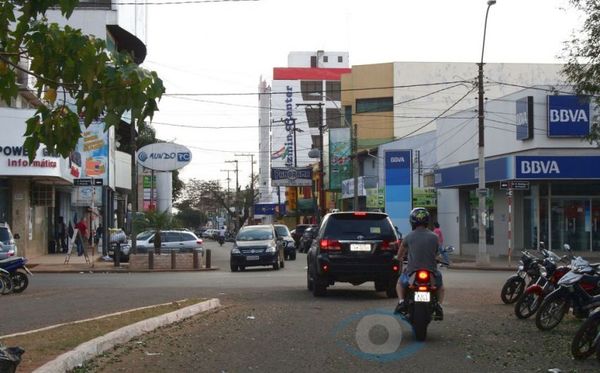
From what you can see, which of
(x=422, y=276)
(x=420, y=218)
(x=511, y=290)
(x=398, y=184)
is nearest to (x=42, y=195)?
Result: (x=398, y=184)

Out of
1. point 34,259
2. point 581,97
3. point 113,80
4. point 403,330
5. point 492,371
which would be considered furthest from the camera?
point 34,259

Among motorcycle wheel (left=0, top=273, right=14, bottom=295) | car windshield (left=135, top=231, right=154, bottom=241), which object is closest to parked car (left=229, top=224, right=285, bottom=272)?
car windshield (left=135, top=231, right=154, bottom=241)

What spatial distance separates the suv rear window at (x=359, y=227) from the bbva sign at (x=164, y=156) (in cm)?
2454

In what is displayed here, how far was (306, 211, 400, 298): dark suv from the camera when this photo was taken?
16031 mm

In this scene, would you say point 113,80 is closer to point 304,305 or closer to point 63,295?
point 304,305

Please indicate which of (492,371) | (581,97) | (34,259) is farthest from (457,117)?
(492,371)

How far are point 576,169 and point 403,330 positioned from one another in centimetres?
2356

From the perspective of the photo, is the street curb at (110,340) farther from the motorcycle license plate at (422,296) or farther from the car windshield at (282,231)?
the car windshield at (282,231)

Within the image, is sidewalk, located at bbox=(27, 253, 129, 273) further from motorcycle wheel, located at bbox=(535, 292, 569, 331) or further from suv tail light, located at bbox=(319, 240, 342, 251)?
motorcycle wheel, located at bbox=(535, 292, 569, 331)

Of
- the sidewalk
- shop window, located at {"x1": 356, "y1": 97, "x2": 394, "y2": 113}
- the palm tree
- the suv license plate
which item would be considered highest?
shop window, located at {"x1": 356, "y1": 97, "x2": 394, "y2": 113}

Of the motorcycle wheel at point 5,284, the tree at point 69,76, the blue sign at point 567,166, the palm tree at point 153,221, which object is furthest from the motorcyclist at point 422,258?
the palm tree at point 153,221

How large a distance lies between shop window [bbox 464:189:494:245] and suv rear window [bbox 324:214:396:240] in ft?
74.4

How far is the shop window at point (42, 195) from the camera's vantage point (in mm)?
37000

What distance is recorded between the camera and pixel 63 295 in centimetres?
1809
